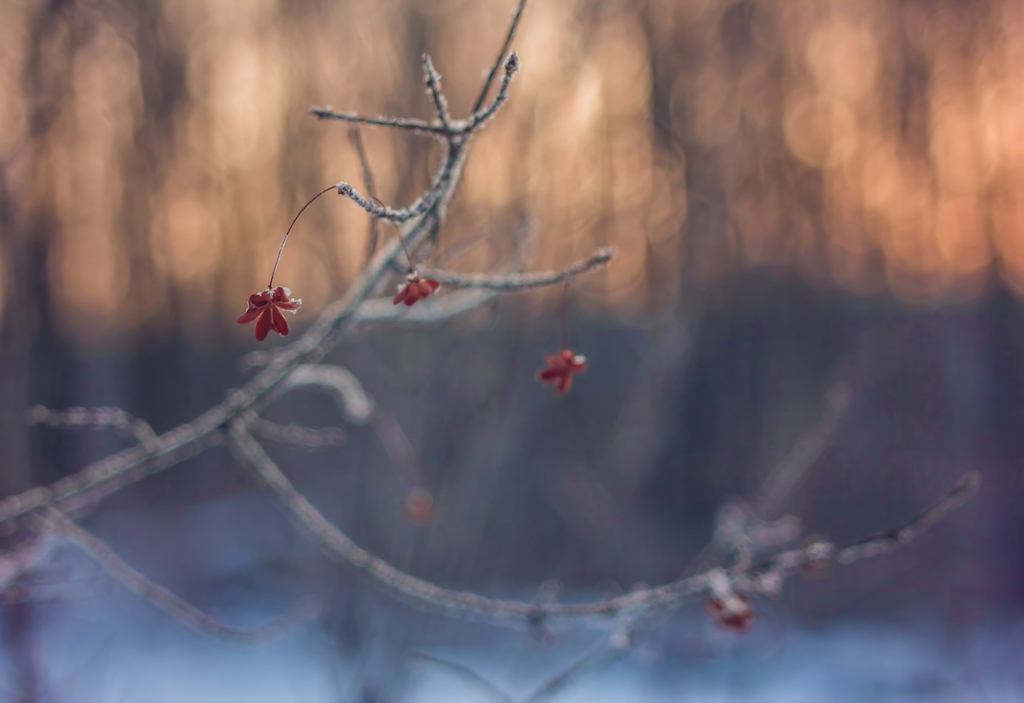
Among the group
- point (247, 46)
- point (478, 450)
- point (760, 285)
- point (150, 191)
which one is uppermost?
point (760, 285)

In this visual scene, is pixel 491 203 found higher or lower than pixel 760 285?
lower

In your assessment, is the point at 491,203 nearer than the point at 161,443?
No

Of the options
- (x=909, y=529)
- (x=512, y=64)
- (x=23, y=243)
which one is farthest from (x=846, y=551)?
(x=23, y=243)

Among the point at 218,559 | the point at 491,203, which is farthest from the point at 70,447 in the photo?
the point at 491,203

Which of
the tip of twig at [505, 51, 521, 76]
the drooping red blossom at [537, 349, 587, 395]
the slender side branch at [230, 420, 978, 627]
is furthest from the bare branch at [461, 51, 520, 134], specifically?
the slender side branch at [230, 420, 978, 627]

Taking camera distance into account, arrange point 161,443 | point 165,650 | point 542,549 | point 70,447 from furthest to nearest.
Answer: point 70,447 < point 542,549 < point 165,650 < point 161,443

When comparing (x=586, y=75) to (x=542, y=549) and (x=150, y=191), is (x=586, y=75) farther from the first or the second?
(x=150, y=191)

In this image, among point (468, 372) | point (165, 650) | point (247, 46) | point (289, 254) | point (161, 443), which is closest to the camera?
point (161, 443)

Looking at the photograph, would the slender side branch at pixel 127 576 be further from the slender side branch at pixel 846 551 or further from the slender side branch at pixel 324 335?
the slender side branch at pixel 846 551
